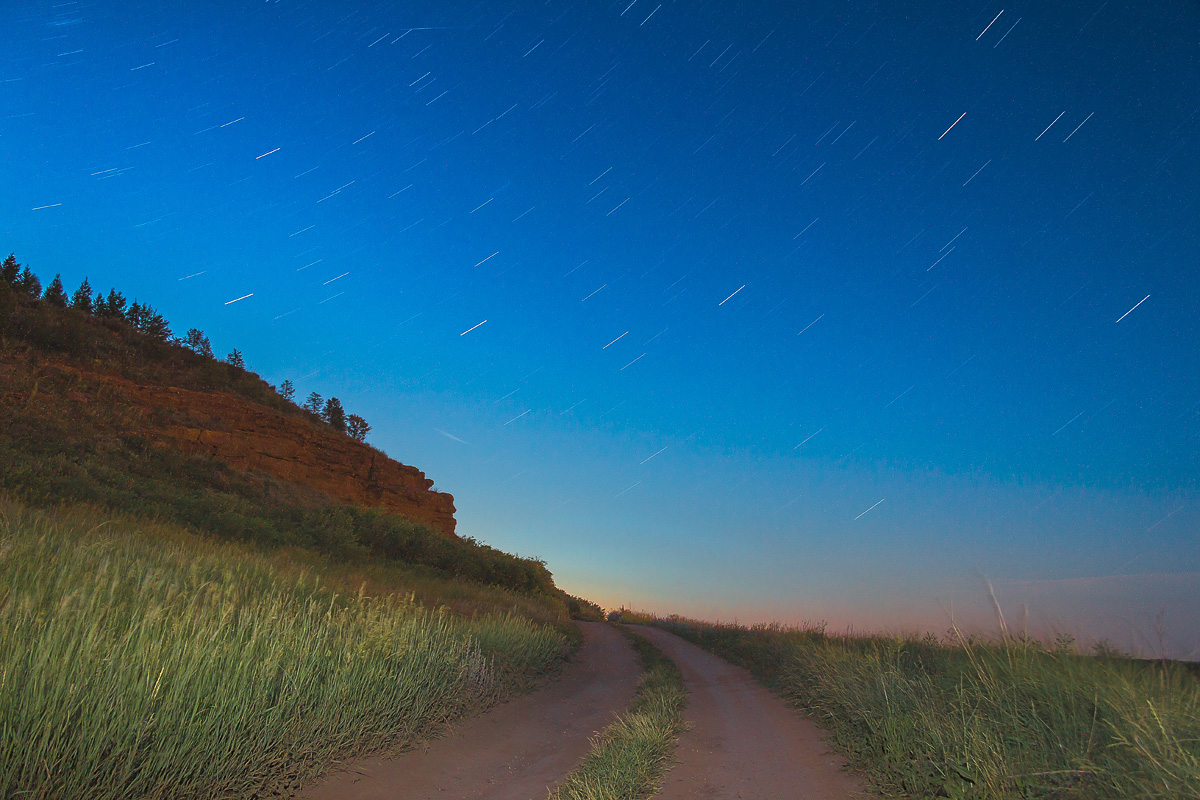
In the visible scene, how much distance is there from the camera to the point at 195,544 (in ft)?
37.8

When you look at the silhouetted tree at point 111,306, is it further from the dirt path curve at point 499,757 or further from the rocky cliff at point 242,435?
the dirt path curve at point 499,757

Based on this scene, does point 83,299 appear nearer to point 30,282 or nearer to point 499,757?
point 30,282

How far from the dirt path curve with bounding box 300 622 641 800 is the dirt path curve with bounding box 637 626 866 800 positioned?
4.38 ft

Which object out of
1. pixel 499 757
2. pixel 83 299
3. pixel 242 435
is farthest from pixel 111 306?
pixel 499 757

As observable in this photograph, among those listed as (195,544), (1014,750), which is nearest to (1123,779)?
(1014,750)

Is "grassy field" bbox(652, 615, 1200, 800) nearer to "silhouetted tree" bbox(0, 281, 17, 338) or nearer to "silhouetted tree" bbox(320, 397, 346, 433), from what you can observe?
"silhouetted tree" bbox(0, 281, 17, 338)

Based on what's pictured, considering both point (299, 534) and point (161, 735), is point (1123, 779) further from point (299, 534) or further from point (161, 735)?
point (299, 534)

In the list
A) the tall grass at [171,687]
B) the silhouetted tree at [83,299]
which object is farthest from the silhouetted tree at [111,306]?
the tall grass at [171,687]

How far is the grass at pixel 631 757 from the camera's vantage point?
5.27 metres

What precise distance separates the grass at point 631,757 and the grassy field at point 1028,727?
7.53ft

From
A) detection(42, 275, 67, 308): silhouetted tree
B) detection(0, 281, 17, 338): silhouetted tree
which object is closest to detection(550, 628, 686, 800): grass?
detection(0, 281, 17, 338): silhouetted tree

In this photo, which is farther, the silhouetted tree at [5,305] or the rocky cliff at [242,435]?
the silhouetted tree at [5,305]

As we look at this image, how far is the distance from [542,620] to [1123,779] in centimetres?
1596

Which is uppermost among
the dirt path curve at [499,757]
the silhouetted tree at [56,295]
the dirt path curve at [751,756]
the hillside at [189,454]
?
the silhouetted tree at [56,295]
